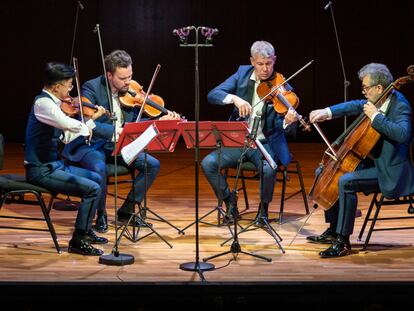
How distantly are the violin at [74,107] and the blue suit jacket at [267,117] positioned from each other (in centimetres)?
103

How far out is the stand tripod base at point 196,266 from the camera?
4.30 metres

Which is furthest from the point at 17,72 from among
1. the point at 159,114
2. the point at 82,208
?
the point at 82,208

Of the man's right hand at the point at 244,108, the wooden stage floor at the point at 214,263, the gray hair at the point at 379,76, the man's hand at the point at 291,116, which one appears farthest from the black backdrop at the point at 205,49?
the gray hair at the point at 379,76

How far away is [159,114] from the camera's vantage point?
5406 mm

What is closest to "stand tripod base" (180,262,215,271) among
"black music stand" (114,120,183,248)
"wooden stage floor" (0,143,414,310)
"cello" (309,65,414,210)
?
"wooden stage floor" (0,143,414,310)

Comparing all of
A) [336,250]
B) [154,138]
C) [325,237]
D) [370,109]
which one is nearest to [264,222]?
[325,237]

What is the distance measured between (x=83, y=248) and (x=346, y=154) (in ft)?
5.63

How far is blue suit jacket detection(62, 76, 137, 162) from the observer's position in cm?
531

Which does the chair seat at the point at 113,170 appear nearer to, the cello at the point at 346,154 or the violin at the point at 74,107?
the violin at the point at 74,107

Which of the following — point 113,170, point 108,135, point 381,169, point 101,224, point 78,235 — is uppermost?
point 108,135

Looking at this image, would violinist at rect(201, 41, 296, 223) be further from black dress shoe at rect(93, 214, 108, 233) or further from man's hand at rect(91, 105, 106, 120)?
man's hand at rect(91, 105, 106, 120)

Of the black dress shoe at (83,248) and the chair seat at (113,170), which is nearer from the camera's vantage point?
the black dress shoe at (83,248)

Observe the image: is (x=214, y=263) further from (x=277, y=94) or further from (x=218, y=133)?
(x=277, y=94)

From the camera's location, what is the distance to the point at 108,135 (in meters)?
5.32
